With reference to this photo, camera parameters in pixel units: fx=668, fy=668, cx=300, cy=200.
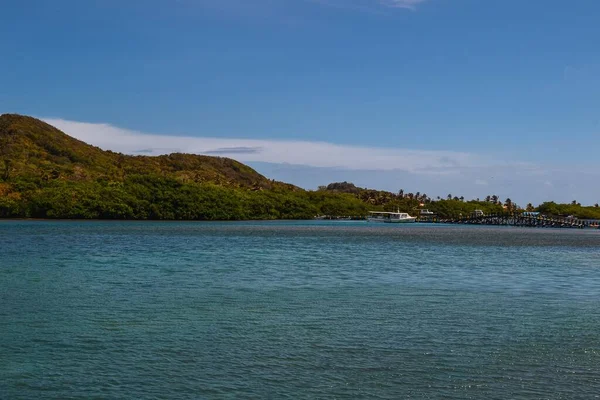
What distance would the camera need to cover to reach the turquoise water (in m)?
18.0

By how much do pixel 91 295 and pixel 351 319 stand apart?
14430 millimetres

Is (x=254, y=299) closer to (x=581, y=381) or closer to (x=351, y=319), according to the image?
(x=351, y=319)

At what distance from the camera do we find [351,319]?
27.6 m

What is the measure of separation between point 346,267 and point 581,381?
3495 cm

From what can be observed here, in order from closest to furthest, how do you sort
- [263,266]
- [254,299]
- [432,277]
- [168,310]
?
[168,310]
[254,299]
[432,277]
[263,266]

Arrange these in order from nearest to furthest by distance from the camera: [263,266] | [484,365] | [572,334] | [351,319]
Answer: [484,365], [572,334], [351,319], [263,266]

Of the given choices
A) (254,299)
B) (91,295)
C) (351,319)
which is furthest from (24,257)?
(351,319)

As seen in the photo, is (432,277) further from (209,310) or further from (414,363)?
(414,363)

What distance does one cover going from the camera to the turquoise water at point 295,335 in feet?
59.1

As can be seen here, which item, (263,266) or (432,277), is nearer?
(432,277)

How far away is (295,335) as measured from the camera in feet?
79.6

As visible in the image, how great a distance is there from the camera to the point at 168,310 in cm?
2966

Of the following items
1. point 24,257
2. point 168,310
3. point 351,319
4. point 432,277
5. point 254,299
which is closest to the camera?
point 351,319

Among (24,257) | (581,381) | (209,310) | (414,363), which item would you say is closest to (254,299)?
(209,310)
